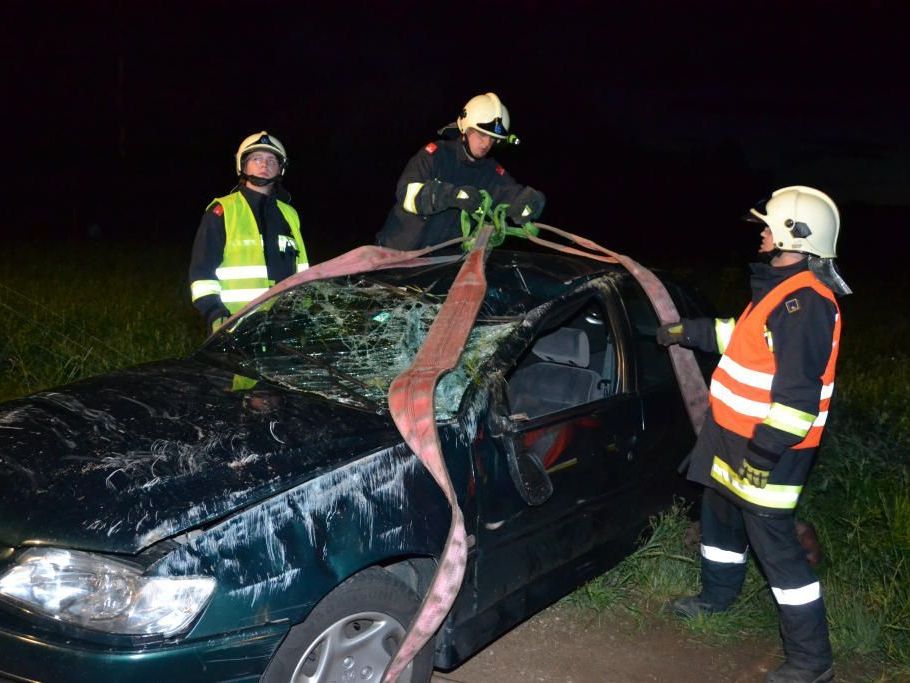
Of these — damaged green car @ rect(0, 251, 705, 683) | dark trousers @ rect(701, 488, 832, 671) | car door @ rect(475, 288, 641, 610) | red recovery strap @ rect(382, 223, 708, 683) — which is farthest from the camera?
dark trousers @ rect(701, 488, 832, 671)

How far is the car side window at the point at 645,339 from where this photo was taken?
163 inches

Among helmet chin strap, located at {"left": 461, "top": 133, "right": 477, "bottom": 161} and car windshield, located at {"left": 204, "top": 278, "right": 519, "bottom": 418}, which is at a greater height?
helmet chin strap, located at {"left": 461, "top": 133, "right": 477, "bottom": 161}

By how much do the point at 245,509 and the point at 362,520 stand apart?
37 centimetres

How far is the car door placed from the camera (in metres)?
3.31

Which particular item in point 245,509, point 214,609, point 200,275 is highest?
point 200,275

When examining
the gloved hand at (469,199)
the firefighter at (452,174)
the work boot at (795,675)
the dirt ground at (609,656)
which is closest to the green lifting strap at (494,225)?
the gloved hand at (469,199)

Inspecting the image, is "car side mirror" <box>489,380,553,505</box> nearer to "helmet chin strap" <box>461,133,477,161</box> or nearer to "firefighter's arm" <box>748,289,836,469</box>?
"firefighter's arm" <box>748,289,836,469</box>

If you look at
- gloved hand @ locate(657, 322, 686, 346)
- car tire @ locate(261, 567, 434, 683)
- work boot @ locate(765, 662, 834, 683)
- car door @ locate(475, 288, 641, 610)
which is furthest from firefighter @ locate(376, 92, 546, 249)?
work boot @ locate(765, 662, 834, 683)

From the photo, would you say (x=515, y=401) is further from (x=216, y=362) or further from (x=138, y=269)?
(x=138, y=269)

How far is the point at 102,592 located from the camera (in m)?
2.48

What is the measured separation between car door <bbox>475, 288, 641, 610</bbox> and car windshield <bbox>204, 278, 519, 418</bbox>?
0.19 metres

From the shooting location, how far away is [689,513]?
14.9 ft

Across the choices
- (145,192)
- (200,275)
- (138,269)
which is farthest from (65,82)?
(200,275)

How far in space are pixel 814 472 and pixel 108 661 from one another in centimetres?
443
